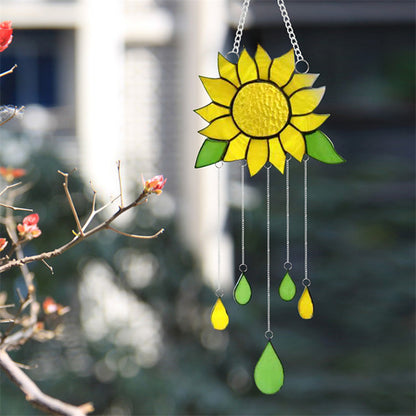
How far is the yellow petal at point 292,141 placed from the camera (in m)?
1.52

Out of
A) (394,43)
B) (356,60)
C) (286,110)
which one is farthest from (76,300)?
(286,110)

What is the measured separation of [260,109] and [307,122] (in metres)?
0.11

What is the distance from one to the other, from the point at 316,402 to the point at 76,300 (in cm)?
187

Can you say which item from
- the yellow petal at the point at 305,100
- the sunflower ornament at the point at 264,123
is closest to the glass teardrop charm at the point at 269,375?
the sunflower ornament at the point at 264,123

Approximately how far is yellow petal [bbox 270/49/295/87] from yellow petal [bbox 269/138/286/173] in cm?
14

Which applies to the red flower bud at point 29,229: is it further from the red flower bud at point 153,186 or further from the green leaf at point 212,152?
the green leaf at point 212,152

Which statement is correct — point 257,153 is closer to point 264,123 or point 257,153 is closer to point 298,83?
point 264,123

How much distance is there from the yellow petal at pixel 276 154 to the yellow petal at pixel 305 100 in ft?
0.28

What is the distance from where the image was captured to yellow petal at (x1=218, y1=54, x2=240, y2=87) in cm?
151

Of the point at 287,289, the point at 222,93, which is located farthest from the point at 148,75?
the point at 287,289

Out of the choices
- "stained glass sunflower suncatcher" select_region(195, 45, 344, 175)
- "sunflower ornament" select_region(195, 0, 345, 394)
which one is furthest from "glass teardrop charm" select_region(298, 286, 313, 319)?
"stained glass sunflower suncatcher" select_region(195, 45, 344, 175)

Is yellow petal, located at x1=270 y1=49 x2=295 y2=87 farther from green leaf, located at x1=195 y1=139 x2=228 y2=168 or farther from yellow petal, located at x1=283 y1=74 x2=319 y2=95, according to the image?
green leaf, located at x1=195 y1=139 x2=228 y2=168

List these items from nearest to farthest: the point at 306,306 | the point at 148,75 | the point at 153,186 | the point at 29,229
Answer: the point at 153,186 → the point at 29,229 → the point at 306,306 → the point at 148,75

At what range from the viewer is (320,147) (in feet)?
4.96
